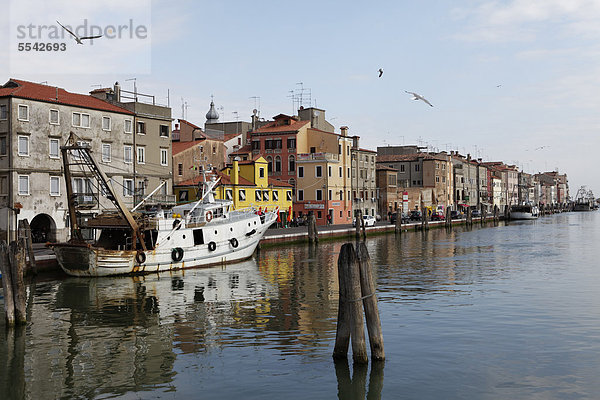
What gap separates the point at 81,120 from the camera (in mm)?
51844

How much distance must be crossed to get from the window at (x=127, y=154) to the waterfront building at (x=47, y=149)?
0.10 m

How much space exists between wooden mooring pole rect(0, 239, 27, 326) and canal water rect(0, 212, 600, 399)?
0.62 metres

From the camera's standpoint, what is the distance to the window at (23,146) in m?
46.8

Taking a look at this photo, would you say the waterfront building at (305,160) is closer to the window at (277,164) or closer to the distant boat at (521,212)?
the window at (277,164)

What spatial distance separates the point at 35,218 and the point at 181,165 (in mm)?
22947

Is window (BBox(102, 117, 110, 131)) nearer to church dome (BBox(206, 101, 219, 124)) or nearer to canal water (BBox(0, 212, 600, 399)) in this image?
canal water (BBox(0, 212, 600, 399))

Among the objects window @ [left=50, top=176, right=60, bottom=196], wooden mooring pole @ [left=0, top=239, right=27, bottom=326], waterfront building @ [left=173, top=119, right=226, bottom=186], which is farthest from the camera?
waterfront building @ [left=173, top=119, right=226, bottom=186]

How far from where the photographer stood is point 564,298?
27859 millimetres

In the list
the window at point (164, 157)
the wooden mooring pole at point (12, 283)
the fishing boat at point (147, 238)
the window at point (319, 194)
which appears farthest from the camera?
the window at point (319, 194)

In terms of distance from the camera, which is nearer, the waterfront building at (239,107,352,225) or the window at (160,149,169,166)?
the window at (160,149,169,166)

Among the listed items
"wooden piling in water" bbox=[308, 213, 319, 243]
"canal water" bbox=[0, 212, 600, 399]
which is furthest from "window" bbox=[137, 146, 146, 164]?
"canal water" bbox=[0, 212, 600, 399]

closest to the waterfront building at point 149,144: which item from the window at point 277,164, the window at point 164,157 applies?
the window at point 164,157

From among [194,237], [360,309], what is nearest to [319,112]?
[194,237]

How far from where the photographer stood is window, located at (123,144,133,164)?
182 ft
